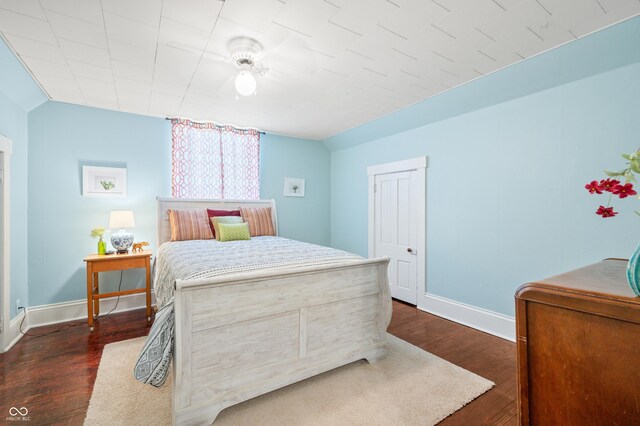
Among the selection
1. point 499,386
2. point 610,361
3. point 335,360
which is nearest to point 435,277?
point 499,386

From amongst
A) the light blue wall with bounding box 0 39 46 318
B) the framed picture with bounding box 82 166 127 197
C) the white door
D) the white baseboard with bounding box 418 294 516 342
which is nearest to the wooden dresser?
the white baseboard with bounding box 418 294 516 342

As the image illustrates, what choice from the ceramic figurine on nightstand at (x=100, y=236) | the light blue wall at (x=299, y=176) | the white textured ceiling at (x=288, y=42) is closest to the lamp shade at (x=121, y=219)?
the ceramic figurine on nightstand at (x=100, y=236)

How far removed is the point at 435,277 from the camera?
3.49 meters

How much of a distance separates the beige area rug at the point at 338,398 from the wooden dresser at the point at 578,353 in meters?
1.02

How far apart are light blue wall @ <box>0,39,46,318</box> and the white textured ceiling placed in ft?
0.47

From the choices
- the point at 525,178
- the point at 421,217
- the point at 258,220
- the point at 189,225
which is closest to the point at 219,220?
the point at 189,225

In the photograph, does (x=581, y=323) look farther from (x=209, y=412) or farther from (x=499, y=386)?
(x=209, y=412)

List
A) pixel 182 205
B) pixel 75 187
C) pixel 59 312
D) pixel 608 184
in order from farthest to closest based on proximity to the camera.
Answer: pixel 182 205 < pixel 75 187 < pixel 59 312 < pixel 608 184

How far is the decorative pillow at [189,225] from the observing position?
347 cm

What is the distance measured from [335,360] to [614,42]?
306cm

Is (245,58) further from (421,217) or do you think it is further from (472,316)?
(472,316)

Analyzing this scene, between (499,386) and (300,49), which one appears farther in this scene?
(300,49)

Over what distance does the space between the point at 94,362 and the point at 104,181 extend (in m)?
2.10

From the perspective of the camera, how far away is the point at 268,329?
1851mm
